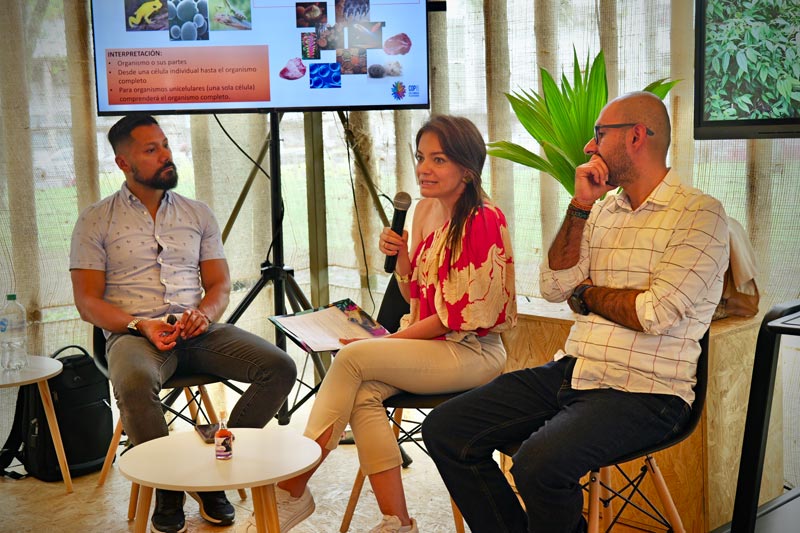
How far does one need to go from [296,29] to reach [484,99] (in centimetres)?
79

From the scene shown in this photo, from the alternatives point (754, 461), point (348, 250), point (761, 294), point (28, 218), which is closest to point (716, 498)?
point (754, 461)

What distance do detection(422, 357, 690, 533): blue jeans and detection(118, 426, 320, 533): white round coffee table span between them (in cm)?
39

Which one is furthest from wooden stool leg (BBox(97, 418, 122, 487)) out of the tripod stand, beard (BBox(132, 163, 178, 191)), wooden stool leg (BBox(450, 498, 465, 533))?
wooden stool leg (BBox(450, 498, 465, 533))

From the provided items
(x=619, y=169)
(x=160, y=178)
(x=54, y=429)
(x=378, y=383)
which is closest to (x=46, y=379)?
(x=54, y=429)

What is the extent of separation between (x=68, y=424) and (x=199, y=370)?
0.66 m

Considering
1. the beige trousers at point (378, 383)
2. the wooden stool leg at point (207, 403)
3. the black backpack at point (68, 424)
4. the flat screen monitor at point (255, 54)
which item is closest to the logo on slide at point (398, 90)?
the flat screen monitor at point (255, 54)

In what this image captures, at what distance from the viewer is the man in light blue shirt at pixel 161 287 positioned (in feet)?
10.2

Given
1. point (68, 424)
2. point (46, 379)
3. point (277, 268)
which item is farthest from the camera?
point (277, 268)

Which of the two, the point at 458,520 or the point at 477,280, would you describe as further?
the point at 458,520

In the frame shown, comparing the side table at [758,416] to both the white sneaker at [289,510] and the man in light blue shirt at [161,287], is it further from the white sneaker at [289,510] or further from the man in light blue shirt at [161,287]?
the man in light blue shirt at [161,287]

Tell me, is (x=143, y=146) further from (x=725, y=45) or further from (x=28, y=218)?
(x=725, y=45)

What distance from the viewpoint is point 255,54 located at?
11.4 feet

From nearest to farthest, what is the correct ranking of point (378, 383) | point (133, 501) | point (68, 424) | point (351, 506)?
point (378, 383), point (351, 506), point (133, 501), point (68, 424)

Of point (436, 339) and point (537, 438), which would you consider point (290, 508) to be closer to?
point (436, 339)
